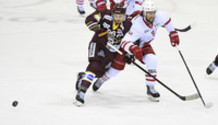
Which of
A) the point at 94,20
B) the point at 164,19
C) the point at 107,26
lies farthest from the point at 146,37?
the point at 94,20

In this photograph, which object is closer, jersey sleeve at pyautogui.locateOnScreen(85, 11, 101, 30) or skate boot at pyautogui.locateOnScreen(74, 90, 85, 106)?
skate boot at pyautogui.locateOnScreen(74, 90, 85, 106)

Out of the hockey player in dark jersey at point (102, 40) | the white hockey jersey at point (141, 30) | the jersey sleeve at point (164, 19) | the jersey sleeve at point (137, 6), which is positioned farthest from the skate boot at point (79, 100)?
the jersey sleeve at point (137, 6)

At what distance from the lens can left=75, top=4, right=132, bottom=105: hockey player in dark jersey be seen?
3824mm

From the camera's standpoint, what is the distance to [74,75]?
190 inches

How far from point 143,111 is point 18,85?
1.39 meters

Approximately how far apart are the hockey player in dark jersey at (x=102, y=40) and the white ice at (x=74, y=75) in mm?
244

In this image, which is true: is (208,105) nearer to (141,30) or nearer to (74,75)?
(141,30)

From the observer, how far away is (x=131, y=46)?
373 cm

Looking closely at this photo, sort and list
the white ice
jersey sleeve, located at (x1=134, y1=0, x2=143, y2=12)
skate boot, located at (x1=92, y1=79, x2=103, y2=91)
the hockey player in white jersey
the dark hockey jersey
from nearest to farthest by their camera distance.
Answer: the white ice < the hockey player in white jersey < the dark hockey jersey < skate boot, located at (x1=92, y1=79, x2=103, y2=91) < jersey sleeve, located at (x1=134, y1=0, x2=143, y2=12)

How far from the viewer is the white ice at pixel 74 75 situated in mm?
3602

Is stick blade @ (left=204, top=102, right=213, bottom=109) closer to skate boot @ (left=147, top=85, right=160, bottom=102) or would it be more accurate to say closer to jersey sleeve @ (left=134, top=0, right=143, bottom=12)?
skate boot @ (left=147, top=85, right=160, bottom=102)

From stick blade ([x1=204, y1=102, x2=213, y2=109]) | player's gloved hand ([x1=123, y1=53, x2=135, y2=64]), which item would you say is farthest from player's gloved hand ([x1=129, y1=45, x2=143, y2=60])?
stick blade ([x1=204, y1=102, x2=213, y2=109])

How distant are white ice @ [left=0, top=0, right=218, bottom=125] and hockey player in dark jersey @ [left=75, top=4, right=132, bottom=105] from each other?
24 centimetres

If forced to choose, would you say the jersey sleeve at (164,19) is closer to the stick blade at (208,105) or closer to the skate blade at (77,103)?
the stick blade at (208,105)
